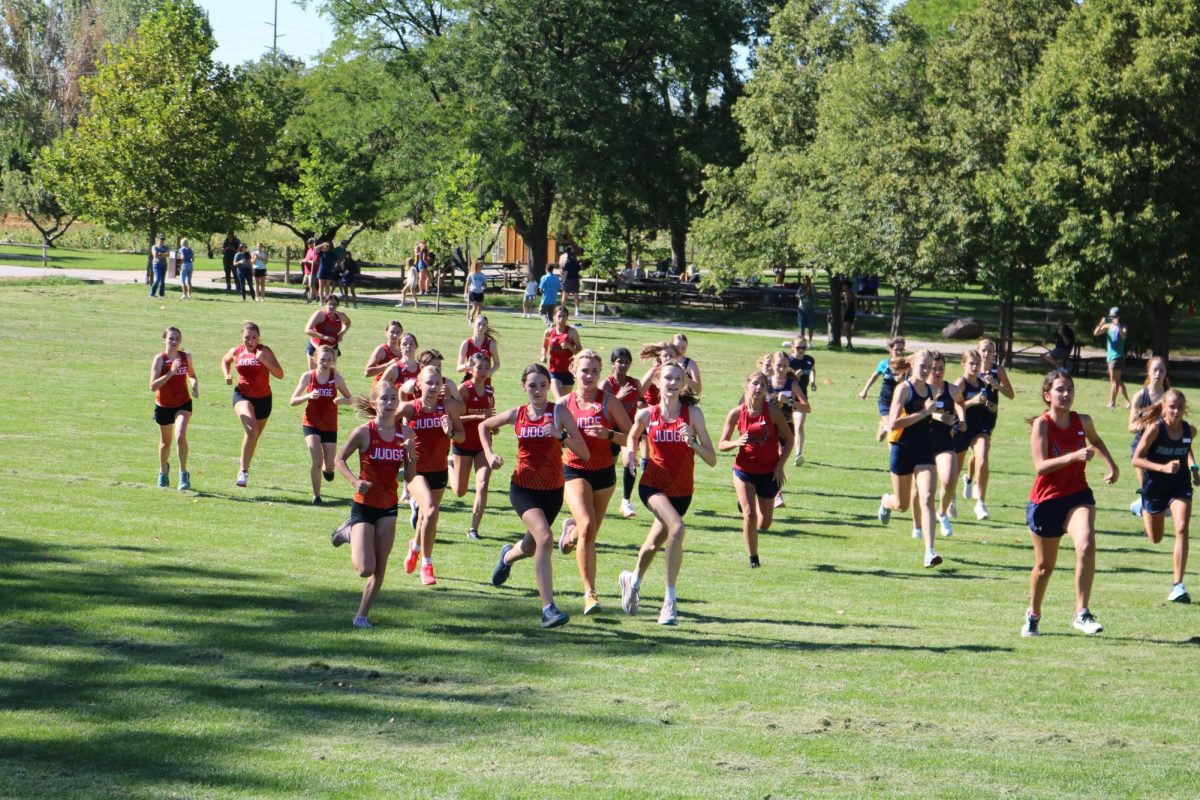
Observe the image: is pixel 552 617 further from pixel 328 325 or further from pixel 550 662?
pixel 328 325

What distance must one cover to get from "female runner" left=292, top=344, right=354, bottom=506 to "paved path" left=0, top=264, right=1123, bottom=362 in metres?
29.4

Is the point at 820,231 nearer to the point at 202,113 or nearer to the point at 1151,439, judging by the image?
the point at 202,113

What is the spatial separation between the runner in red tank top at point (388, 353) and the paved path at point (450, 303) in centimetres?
2834

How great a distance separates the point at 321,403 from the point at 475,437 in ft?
6.72

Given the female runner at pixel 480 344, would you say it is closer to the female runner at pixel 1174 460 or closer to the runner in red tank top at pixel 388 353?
the runner in red tank top at pixel 388 353

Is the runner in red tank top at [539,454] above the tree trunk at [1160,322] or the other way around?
the other way around

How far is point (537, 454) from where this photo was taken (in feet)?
36.3

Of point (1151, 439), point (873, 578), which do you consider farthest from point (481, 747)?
point (1151, 439)

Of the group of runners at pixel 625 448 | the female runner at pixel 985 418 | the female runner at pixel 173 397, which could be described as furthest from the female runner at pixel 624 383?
the female runner at pixel 173 397

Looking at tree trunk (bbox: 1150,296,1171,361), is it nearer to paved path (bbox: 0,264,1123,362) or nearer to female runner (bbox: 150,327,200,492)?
paved path (bbox: 0,264,1123,362)

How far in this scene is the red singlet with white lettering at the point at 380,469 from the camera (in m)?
10.5

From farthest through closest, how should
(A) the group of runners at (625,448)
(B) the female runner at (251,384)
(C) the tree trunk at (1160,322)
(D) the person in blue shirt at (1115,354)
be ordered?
(C) the tree trunk at (1160,322) < (D) the person in blue shirt at (1115,354) < (B) the female runner at (251,384) < (A) the group of runners at (625,448)

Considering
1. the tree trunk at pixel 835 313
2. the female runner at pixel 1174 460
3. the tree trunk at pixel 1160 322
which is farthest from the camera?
the tree trunk at pixel 835 313

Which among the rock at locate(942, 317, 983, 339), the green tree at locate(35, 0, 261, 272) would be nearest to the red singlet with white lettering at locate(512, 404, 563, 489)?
the rock at locate(942, 317, 983, 339)
